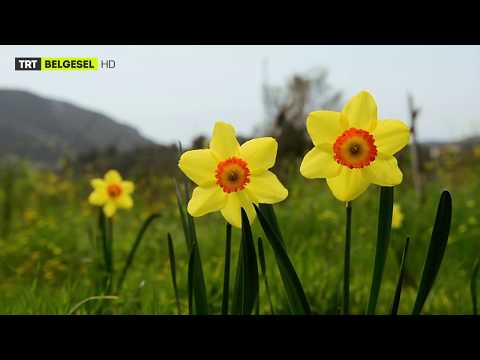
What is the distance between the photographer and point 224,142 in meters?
1.01

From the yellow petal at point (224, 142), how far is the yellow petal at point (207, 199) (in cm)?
6

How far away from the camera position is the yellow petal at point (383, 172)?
3.19ft

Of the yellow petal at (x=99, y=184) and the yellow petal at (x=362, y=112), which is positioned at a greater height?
the yellow petal at (x=362, y=112)

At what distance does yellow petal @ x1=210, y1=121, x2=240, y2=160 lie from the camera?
1.00m

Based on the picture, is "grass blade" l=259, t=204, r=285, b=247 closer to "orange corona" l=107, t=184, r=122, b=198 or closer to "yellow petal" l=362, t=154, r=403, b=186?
"yellow petal" l=362, t=154, r=403, b=186

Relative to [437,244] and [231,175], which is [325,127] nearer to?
[231,175]

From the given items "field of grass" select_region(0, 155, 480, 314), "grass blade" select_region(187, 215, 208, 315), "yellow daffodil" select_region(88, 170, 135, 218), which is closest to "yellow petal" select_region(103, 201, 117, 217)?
"yellow daffodil" select_region(88, 170, 135, 218)

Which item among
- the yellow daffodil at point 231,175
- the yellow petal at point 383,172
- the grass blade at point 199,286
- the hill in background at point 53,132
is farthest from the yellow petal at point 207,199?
the hill in background at point 53,132

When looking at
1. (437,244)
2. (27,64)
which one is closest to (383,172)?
(437,244)

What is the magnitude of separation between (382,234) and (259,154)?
28 centimetres

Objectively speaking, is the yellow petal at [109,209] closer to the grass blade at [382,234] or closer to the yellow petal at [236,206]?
the yellow petal at [236,206]
